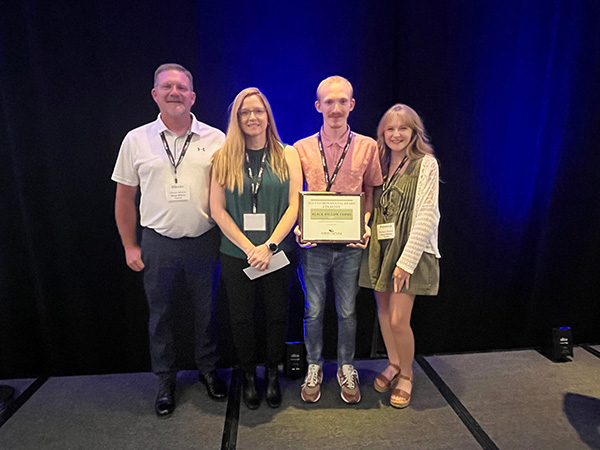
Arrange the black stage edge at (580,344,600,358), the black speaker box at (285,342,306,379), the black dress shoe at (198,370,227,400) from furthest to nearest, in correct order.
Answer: the black stage edge at (580,344,600,358) < the black speaker box at (285,342,306,379) < the black dress shoe at (198,370,227,400)

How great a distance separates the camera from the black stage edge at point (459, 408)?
1.95 m

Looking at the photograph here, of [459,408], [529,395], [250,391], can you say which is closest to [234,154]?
[250,391]

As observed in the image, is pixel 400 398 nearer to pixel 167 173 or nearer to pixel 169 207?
pixel 169 207

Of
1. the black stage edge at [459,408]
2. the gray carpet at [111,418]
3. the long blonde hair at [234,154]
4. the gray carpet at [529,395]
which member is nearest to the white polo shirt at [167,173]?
the long blonde hair at [234,154]

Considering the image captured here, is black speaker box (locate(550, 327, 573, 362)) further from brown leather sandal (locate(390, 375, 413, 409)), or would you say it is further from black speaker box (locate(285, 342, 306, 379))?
black speaker box (locate(285, 342, 306, 379))

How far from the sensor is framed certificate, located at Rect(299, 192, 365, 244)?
1.95 metres

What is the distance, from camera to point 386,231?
205 centimetres

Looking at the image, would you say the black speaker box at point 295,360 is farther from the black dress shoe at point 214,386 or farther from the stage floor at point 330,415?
the black dress shoe at point 214,386

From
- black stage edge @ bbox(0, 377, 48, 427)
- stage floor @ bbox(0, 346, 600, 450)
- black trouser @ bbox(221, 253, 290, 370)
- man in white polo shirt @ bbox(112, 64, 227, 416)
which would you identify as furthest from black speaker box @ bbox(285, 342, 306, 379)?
black stage edge @ bbox(0, 377, 48, 427)

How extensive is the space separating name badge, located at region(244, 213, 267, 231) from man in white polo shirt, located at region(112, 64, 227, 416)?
0.25m

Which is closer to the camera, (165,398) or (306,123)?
(165,398)

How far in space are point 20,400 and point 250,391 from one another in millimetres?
1444

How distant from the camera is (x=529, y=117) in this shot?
2.60 m

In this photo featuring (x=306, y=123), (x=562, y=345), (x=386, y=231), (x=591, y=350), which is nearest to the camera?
(x=386, y=231)
